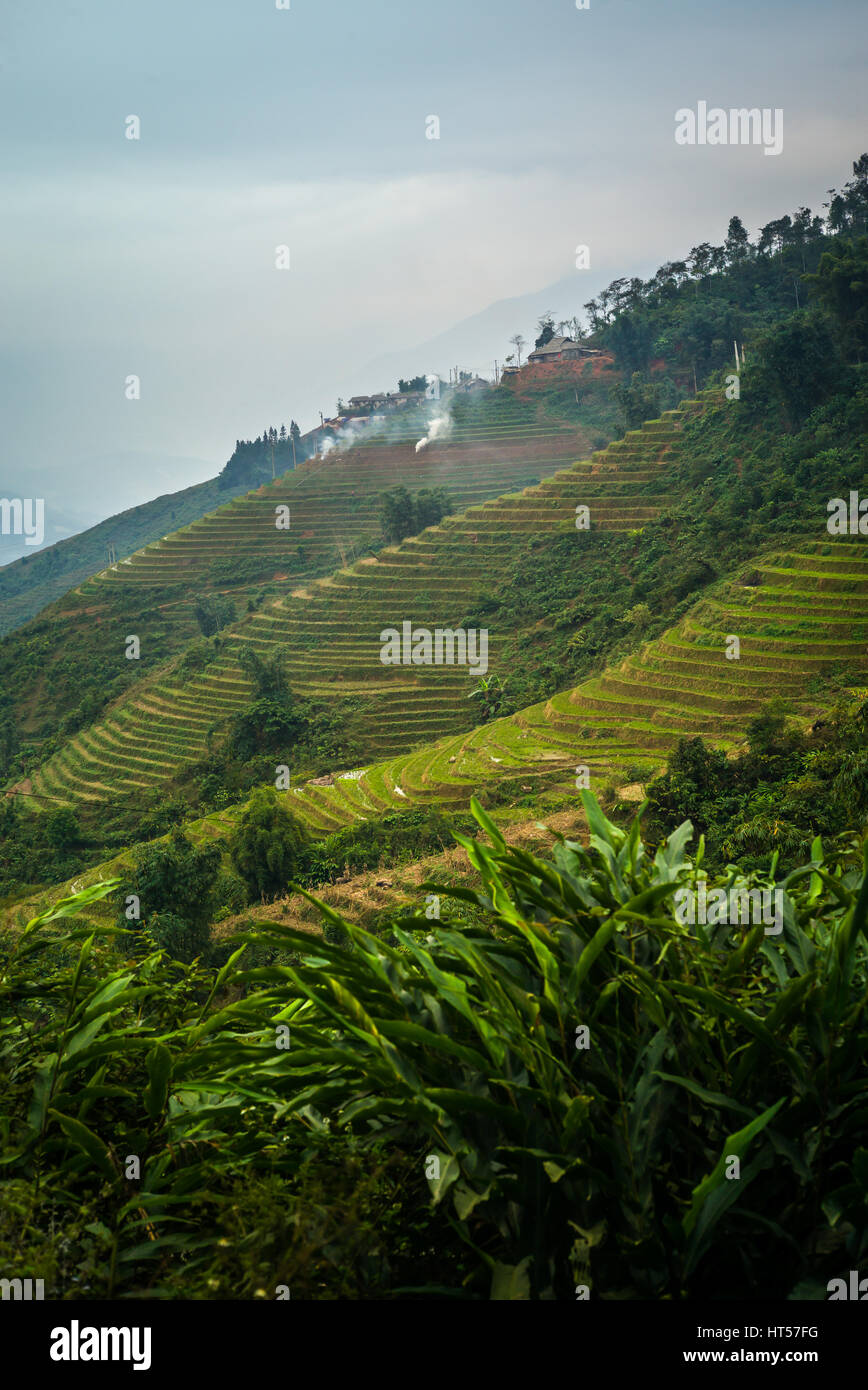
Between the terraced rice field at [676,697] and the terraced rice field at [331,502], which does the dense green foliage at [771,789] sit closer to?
the terraced rice field at [676,697]

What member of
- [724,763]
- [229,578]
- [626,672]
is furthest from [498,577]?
[724,763]

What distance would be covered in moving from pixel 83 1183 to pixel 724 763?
1261 cm

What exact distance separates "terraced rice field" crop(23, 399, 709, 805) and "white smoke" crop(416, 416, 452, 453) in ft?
43.9

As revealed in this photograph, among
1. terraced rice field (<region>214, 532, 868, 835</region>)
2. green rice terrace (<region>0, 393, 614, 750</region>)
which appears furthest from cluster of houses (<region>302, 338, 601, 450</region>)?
terraced rice field (<region>214, 532, 868, 835</region>)

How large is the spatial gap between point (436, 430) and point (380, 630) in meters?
20.5

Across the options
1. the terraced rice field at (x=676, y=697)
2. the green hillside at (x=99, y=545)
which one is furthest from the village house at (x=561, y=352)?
the terraced rice field at (x=676, y=697)

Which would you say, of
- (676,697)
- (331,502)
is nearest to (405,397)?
(331,502)

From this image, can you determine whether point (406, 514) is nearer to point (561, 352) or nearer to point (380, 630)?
point (380, 630)

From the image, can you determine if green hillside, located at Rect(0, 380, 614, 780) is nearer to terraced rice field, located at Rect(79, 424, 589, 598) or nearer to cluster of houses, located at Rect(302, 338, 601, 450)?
terraced rice field, located at Rect(79, 424, 589, 598)

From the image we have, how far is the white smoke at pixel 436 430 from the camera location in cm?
4556

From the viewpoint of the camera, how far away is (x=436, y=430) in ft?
153

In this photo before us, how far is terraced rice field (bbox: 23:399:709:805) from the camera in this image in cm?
2495

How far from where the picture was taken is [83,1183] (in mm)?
1276

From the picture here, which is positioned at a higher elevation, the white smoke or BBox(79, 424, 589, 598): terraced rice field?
the white smoke
